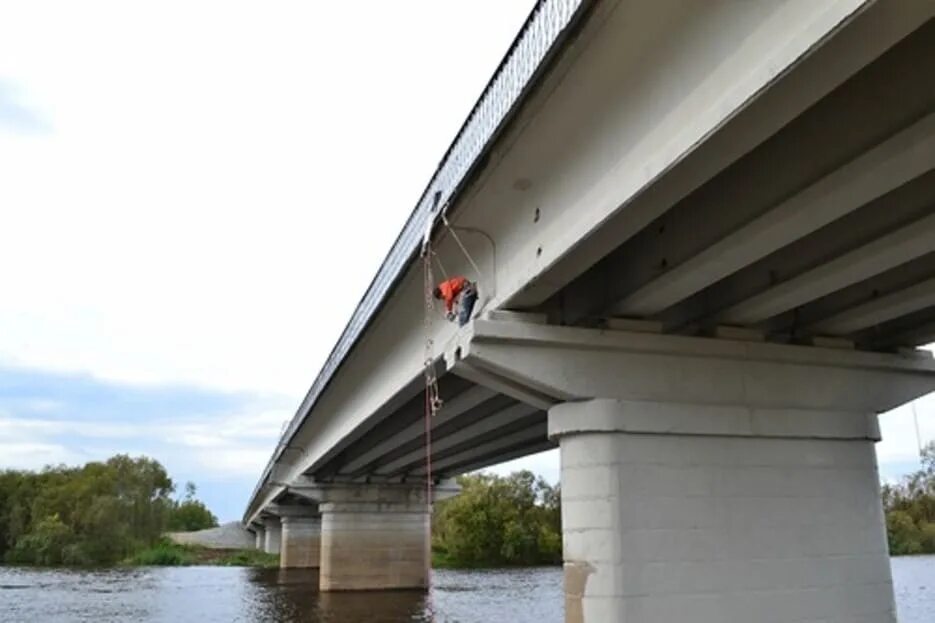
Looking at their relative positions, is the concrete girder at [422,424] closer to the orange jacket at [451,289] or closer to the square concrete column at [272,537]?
the orange jacket at [451,289]

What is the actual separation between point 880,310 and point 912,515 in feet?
215

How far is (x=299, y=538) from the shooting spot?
209 feet

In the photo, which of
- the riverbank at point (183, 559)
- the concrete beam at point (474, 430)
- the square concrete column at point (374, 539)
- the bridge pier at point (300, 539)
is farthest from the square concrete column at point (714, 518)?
the riverbank at point (183, 559)

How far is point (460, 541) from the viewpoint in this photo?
64.5 metres

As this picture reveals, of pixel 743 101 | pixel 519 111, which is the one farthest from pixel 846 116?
pixel 519 111

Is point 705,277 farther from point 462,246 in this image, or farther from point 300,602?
point 300,602

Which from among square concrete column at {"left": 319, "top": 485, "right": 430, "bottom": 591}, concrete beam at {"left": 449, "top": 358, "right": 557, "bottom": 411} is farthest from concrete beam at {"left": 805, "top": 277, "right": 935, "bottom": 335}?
square concrete column at {"left": 319, "top": 485, "right": 430, "bottom": 591}

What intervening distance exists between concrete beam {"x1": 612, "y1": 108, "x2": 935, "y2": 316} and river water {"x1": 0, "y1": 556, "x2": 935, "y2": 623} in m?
16.7

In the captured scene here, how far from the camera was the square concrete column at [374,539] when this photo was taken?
3603cm

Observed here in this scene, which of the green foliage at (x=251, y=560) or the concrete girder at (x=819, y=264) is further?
the green foliage at (x=251, y=560)

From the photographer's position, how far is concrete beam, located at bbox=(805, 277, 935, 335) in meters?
9.87

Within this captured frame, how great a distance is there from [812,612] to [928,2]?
770 cm

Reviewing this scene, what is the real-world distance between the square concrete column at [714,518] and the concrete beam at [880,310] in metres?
1.14

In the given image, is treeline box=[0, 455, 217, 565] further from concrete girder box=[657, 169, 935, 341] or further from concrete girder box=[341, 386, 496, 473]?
concrete girder box=[657, 169, 935, 341]
